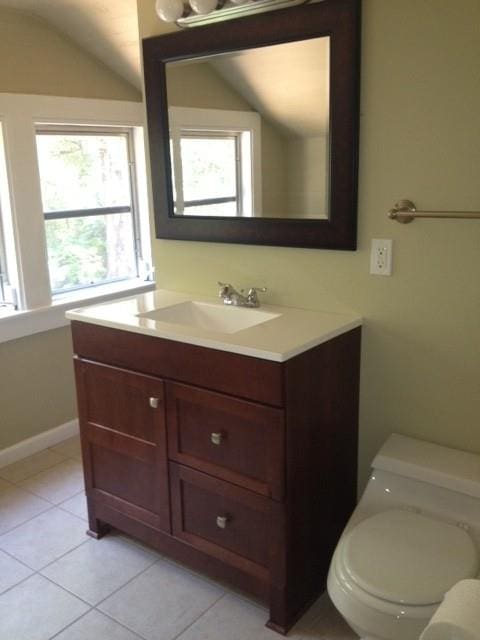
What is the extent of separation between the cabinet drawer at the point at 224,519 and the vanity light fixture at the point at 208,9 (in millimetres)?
1566

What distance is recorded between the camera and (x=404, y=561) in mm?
1606

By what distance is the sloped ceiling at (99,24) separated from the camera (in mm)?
2623

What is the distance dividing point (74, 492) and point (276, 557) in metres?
1.25

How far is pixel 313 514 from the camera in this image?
1.98m

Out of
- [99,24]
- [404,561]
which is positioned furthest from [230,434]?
[99,24]

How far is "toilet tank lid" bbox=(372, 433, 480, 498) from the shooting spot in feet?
5.92

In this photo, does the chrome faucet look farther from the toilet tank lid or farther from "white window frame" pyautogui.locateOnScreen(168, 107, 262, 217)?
the toilet tank lid

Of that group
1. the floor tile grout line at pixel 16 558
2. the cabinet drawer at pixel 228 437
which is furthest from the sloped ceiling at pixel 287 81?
the floor tile grout line at pixel 16 558

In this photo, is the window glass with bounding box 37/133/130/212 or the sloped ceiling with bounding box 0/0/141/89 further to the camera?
the window glass with bounding box 37/133/130/212

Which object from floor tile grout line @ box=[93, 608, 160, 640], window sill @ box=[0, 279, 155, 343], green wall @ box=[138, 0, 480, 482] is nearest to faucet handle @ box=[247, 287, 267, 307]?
green wall @ box=[138, 0, 480, 482]

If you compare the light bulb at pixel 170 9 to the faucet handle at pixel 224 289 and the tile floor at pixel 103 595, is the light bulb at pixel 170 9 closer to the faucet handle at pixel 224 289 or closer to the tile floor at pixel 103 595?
the faucet handle at pixel 224 289

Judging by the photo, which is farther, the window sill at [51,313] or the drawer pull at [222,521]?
the window sill at [51,313]

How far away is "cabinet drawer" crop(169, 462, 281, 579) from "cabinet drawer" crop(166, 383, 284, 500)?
0.14 feet

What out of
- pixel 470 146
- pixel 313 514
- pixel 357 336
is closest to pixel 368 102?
pixel 470 146
